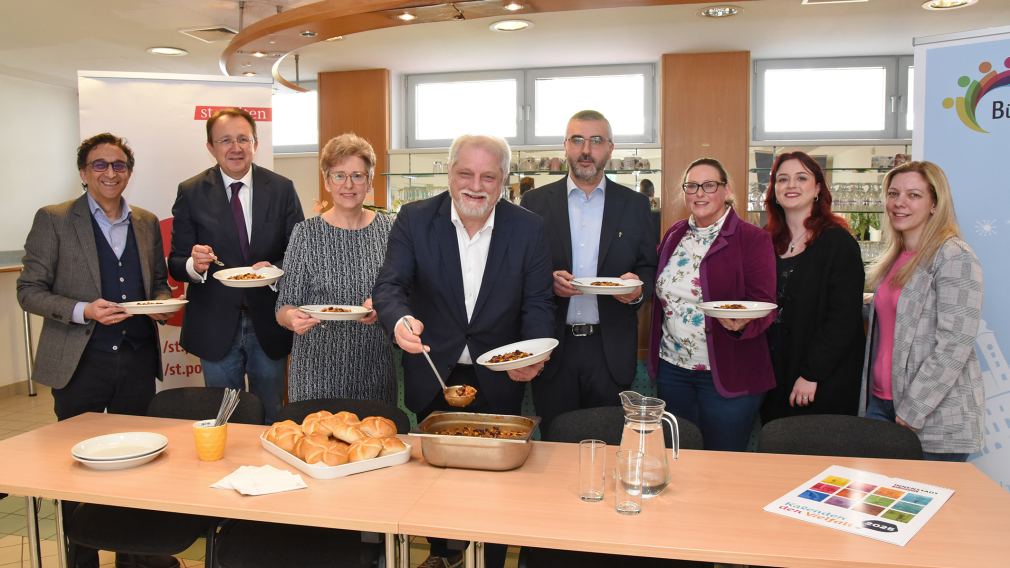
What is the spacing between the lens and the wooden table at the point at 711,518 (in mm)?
1618

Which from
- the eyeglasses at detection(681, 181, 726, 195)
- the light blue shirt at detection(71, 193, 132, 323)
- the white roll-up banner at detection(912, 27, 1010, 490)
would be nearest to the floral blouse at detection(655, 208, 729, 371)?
the eyeglasses at detection(681, 181, 726, 195)

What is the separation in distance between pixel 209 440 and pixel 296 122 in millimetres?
6689

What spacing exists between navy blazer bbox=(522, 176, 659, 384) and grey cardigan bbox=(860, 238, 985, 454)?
97cm

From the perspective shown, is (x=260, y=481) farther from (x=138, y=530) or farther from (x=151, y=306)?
(x=151, y=306)

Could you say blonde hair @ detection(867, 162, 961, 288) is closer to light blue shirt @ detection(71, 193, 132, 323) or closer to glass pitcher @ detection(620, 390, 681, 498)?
glass pitcher @ detection(620, 390, 681, 498)

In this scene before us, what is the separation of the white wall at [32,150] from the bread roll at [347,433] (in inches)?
262

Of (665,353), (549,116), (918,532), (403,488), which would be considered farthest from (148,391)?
(549,116)

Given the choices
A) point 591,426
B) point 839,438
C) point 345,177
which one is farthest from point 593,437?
point 345,177

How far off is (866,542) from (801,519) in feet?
0.51

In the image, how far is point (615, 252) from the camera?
3109mm

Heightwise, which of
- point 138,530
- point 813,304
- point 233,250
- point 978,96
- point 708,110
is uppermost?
point 708,110

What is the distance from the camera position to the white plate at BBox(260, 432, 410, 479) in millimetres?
2055

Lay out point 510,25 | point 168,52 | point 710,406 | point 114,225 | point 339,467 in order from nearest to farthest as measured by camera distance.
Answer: point 339,467 < point 710,406 < point 114,225 < point 510,25 < point 168,52

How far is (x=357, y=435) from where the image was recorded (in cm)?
221
